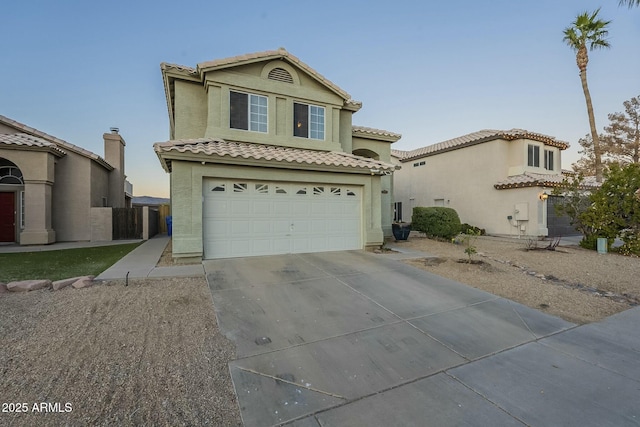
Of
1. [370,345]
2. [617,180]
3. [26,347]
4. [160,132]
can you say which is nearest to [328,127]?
[370,345]

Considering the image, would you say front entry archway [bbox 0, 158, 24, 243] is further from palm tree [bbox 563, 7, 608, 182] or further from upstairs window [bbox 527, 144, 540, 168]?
palm tree [bbox 563, 7, 608, 182]

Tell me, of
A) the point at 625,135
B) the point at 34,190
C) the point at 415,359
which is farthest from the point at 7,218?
the point at 625,135

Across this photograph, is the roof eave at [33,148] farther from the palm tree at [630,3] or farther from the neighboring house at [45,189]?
the palm tree at [630,3]

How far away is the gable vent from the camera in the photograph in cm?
1054

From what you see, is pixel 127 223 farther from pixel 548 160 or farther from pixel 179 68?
pixel 548 160

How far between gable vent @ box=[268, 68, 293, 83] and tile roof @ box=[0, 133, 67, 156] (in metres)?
10.3

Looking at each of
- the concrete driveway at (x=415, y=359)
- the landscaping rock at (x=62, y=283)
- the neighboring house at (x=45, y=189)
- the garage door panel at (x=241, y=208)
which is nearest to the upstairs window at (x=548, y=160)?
the concrete driveway at (x=415, y=359)

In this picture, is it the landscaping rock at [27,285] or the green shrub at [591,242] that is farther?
the green shrub at [591,242]

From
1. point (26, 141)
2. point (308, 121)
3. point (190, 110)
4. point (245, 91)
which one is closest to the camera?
point (245, 91)

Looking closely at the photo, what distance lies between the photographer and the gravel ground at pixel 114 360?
7.90 feet

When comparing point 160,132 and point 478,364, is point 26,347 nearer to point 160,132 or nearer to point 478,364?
point 478,364

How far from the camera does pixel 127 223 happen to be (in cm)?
1441

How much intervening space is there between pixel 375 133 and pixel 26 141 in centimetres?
1560

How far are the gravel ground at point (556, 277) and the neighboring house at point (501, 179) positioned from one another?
525cm
